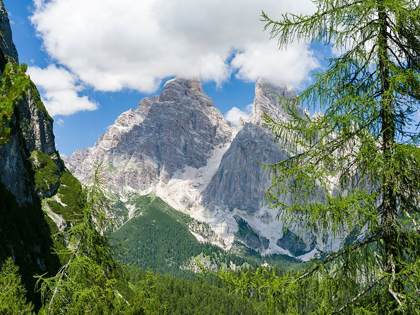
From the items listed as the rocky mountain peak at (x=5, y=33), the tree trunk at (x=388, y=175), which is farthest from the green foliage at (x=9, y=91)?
the rocky mountain peak at (x=5, y=33)

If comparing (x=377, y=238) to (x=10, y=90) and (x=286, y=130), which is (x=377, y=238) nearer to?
(x=286, y=130)

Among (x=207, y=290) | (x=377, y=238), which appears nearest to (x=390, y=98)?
(x=377, y=238)

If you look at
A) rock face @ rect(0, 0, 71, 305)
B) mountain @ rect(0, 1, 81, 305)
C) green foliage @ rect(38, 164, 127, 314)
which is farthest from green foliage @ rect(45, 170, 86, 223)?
green foliage @ rect(38, 164, 127, 314)

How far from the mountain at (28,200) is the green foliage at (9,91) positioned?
5.49 metres

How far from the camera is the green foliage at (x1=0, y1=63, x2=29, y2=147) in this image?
179 inches

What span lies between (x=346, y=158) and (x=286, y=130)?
141 cm

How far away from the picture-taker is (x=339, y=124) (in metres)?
6.61

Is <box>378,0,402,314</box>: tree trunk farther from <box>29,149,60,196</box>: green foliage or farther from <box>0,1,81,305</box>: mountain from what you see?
<box>29,149,60,196</box>: green foliage

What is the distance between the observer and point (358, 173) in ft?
22.2

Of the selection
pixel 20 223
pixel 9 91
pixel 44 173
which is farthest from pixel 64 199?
pixel 9 91

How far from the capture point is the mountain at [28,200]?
138 ft

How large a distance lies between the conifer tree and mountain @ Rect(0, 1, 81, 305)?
6.81 metres

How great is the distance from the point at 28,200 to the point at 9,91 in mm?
65230

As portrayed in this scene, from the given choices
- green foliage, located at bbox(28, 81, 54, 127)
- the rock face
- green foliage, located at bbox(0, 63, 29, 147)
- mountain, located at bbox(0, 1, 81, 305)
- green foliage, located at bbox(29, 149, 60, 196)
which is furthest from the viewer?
green foliage, located at bbox(28, 81, 54, 127)
